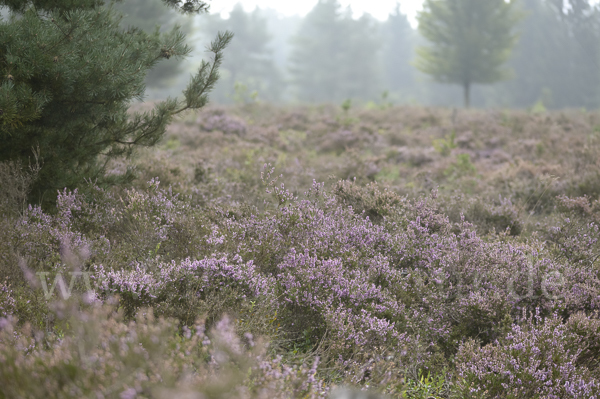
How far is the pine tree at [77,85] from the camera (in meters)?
3.32

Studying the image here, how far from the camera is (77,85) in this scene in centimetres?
370

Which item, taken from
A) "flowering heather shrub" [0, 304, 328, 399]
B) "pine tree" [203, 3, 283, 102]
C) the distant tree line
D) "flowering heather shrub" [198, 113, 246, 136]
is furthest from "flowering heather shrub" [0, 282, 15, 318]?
"pine tree" [203, 3, 283, 102]

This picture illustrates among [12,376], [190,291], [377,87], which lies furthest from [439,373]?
[377,87]

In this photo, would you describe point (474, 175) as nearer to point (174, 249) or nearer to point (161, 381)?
point (174, 249)

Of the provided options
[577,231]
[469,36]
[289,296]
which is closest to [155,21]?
[469,36]

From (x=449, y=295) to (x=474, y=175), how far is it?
4.97 meters

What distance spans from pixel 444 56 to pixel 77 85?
Result: 2412 centimetres

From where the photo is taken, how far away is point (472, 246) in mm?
4117

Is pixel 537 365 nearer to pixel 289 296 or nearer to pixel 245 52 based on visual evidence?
pixel 289 296

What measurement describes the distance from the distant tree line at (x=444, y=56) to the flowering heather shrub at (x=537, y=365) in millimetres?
13794

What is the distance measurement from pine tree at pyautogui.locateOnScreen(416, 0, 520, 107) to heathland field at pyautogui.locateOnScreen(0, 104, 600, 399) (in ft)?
68.2

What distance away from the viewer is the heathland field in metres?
2.05

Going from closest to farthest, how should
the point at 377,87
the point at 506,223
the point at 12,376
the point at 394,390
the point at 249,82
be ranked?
the point at 12,376
the point at 394,390
the point at 506,223
the point at 249,82
the point at 377,87

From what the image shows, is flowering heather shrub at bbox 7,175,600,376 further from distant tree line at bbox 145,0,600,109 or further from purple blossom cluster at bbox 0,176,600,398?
distant tree line at bbox 145,0,600,109
